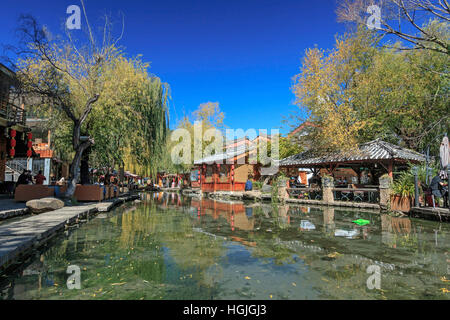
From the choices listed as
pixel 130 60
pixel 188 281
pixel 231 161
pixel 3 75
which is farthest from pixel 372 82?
pixel 3 75

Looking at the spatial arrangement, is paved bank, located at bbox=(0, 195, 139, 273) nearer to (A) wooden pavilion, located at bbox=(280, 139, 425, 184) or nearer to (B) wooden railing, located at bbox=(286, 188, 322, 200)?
(B) wooden railing, located at bbox=(286, 188, 322, 200)

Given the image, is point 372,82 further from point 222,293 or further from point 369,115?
point 222,293

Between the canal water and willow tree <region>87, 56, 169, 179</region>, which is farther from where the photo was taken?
willow tree <region>87, 56, 169, 179</region>

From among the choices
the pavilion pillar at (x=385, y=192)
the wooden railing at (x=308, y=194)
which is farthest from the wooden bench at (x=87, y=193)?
the pavilion pillar at (x=385, y=192)

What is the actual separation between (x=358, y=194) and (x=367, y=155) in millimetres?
2352

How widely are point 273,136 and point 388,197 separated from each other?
15008 millimetres

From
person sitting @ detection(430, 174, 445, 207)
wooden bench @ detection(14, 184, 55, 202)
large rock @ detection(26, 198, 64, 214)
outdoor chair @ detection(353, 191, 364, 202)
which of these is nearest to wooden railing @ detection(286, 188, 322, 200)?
outdoor chair @ detection(353, 191, 364, 202)

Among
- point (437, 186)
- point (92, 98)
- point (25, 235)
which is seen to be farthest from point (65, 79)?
point (437, 186)

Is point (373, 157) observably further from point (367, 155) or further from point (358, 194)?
point (358, 194)

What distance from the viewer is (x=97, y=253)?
5562 mm

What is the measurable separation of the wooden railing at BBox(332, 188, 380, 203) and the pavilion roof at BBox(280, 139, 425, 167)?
184 cm

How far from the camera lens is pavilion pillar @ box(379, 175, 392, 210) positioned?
510 inches

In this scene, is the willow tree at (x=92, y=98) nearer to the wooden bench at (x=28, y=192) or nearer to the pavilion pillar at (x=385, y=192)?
the wooden bench at (x=28, y=192)

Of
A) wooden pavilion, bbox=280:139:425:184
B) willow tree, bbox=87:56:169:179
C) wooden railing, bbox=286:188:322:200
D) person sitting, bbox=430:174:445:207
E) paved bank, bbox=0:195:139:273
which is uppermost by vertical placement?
willow tree, bbox=87:56:169:179
